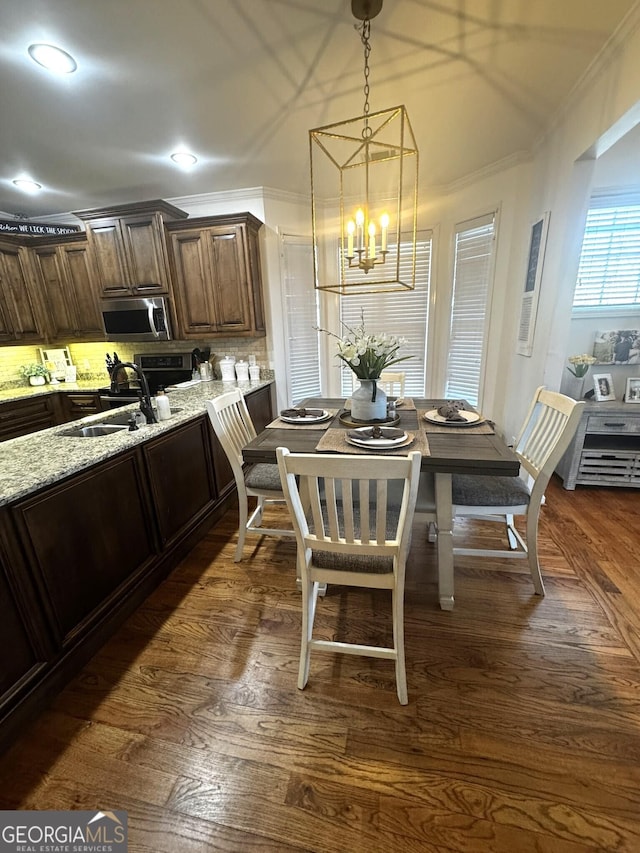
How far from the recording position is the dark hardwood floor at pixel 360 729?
1041mm

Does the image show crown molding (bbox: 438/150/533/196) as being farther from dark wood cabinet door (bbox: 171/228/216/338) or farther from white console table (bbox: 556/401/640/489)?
dark wood cabinet door (bbox: 171/228/216/338)

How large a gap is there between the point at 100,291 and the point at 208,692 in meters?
3.63

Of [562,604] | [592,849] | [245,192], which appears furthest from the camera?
[245,192]

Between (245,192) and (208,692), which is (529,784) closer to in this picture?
(208,692)

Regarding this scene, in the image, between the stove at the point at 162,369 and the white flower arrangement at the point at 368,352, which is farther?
the stove at the point at 162,369

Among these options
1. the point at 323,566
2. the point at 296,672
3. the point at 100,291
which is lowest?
the point at 296,672

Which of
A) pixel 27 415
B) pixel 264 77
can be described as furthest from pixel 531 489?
pixel 27 415

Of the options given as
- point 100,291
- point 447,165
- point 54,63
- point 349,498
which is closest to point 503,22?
point 447,165

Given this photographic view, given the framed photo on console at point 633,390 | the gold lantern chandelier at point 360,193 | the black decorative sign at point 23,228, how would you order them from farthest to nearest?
1. the framed photo on console at point 633,390
2. the gold lantern chandelier at point 360,193
3. the black decorative sign at point 23,228

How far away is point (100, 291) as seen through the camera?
3.45 meters

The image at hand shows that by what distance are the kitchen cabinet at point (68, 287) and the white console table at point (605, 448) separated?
4661mm

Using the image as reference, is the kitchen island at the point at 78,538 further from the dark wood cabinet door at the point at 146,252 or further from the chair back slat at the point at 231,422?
the dark wood cabinet door at the point at 146,252

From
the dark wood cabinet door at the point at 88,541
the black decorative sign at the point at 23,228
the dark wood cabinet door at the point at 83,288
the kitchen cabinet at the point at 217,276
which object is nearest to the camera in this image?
the dark wood cabinet door at the point at 88,541

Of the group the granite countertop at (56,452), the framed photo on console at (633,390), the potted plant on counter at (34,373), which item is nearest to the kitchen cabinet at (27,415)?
the potted plant on counter at (34,373)
